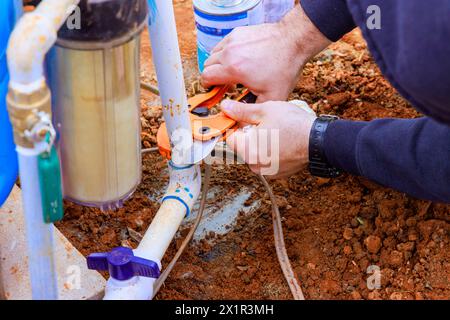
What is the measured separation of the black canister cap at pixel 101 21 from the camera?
0.98 meters

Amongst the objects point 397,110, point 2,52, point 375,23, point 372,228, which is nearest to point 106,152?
point 2,52

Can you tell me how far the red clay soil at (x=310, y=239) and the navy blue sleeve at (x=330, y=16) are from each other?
0.33 m

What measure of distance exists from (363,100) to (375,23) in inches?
27.6

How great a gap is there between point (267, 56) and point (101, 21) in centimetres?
54

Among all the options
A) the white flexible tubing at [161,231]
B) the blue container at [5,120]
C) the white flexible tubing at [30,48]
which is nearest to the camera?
the white flexible tubing at [30,48]

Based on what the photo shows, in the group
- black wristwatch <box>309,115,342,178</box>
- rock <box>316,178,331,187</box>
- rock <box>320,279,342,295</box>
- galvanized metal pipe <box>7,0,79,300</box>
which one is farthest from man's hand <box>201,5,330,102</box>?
galvanized metal pipe <box>7,0,79,300</box>

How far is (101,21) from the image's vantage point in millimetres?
982

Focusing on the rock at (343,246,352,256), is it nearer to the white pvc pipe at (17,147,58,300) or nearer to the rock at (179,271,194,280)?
the rock at (179,271,194,280)

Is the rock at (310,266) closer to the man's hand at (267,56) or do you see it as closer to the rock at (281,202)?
the rock at (281,202)

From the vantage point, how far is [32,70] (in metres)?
0.86

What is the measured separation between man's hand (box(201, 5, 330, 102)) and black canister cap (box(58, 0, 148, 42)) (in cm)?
46

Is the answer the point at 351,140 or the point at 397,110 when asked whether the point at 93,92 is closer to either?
the point at 351,140

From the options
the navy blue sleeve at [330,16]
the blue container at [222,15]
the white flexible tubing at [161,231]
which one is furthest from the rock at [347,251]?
the blue container at [222,15]

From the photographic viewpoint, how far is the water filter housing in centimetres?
99
